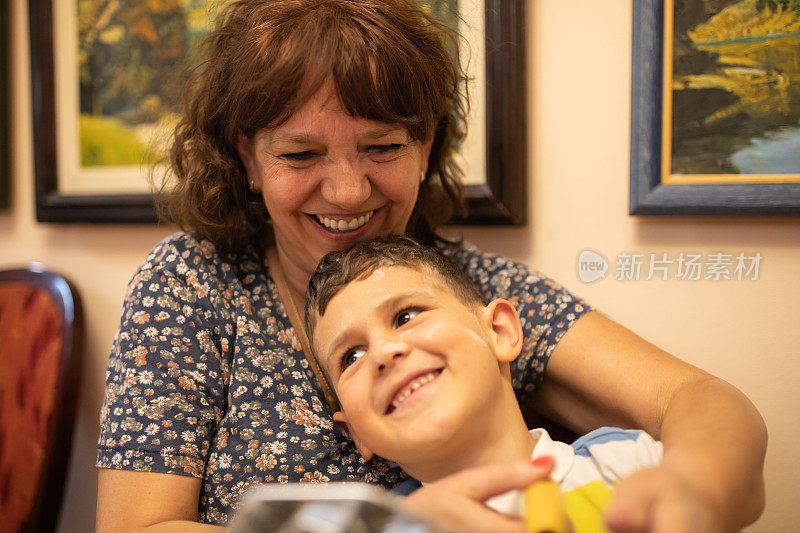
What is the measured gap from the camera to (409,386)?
91 centimetres

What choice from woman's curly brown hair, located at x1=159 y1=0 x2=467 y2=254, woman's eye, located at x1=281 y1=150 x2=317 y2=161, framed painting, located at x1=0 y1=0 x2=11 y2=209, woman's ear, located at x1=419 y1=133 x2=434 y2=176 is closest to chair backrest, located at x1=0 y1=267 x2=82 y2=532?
framed painting, located at x1=0 y1=0 x2=11 y2=209

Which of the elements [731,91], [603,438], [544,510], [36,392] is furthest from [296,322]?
[731,91]

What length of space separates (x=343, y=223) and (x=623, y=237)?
653 millimetres

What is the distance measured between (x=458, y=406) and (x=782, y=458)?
35.5 inches

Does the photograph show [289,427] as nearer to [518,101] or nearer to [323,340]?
[323,340]

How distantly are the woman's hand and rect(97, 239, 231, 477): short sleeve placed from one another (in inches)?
19.2

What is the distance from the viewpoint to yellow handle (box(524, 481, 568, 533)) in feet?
2.08

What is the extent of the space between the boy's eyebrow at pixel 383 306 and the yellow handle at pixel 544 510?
366 mm

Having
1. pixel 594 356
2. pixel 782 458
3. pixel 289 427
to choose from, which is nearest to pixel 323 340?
pixel 289 427

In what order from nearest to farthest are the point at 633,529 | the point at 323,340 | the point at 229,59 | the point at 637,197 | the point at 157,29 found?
the point at 633,529 < the point at 323,340 < the point at 229,59 < the point at 637,197 < the point at 157,29

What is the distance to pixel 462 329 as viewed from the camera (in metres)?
0.96

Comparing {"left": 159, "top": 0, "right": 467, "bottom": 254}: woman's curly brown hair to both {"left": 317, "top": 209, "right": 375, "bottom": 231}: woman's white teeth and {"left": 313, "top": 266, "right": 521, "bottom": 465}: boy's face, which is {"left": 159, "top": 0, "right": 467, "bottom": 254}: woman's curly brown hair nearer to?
{"left": 317, "top": 209, "right": 375, "bottom": 231}: woman's white teeth

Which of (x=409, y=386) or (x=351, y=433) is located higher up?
(x=409, y=386)

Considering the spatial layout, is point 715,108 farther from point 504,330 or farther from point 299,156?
point 299,156
